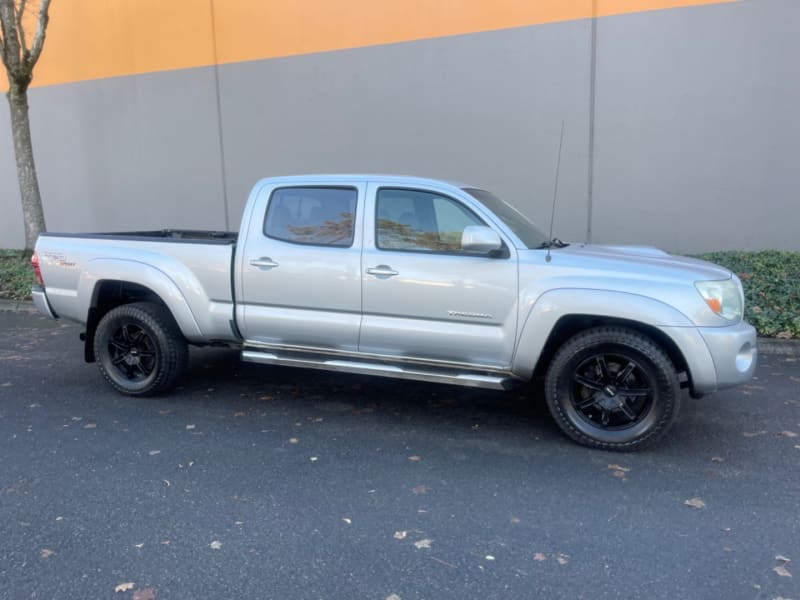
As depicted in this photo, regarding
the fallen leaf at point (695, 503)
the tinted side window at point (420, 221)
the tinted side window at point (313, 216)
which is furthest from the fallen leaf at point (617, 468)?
the tinted side window at point (313, 216)

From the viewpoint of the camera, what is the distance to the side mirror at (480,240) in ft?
13.7

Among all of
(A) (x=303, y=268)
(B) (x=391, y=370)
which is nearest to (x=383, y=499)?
(B) (x=391, y=370)

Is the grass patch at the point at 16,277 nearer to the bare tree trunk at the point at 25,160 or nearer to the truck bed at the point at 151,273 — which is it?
the bare tree trunk at the point at 25,160

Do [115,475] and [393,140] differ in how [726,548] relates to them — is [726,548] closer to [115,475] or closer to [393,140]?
[115,475]

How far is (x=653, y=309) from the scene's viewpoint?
4.00m

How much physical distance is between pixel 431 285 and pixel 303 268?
1.04 meters

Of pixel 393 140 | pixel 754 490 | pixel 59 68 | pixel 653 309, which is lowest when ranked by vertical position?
pixel 754 490

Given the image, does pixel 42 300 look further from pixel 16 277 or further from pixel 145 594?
pixel 16 277

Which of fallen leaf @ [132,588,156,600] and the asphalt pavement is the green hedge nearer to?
the asphalt pavement

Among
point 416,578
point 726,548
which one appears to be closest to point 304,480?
point 416,578

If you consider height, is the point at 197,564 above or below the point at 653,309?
below

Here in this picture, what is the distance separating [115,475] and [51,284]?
8.11 ft

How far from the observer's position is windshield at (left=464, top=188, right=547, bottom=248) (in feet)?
15.0

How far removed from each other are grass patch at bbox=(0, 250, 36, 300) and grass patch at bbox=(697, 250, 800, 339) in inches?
407
